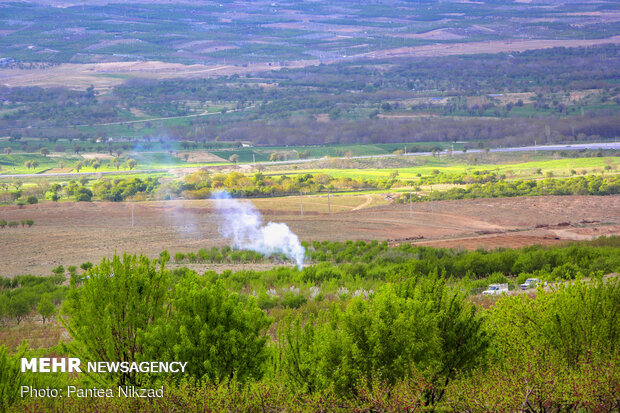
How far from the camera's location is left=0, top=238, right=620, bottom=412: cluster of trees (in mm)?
10836

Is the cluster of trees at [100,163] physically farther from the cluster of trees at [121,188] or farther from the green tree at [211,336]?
the green tree at [211,336]

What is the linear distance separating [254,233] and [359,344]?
89.9ft

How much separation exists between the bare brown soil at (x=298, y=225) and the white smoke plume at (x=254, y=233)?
2.26 feet

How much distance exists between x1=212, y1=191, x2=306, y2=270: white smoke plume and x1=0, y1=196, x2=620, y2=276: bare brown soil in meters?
0.69

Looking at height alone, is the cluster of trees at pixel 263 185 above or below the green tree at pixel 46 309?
below

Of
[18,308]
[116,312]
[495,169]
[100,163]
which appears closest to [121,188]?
[100,163]

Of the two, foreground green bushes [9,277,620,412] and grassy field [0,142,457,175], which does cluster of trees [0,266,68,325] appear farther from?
grassy field [0,142,457,175]

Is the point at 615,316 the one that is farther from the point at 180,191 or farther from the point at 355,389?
the point at 180,191

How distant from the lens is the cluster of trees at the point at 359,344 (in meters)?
10.8

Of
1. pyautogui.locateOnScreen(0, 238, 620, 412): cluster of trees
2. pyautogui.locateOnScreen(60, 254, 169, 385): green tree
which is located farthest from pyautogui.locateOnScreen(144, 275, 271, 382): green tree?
pyautogui.locateOnScreen(60, 254, 169, 385): green tree

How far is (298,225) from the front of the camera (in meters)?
40.6

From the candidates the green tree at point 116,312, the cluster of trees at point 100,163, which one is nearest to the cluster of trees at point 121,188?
the cluster of trees at point 100,163

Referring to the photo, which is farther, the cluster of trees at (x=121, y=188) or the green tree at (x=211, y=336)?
the cluster of trees at (x=121, y=188)

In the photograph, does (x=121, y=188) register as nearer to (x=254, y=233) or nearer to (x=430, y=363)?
(x=254, y=233)
